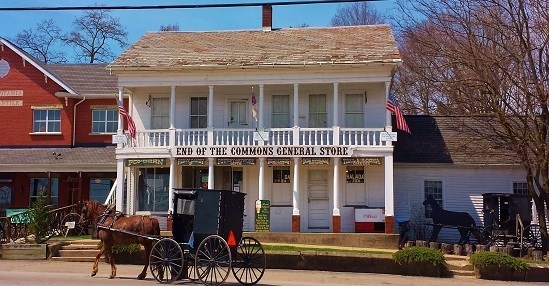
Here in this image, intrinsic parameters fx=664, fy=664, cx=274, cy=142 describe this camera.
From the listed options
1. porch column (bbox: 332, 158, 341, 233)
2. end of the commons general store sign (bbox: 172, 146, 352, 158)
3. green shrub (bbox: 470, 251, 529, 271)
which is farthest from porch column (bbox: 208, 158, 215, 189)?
green shrub (bbox: 470, 251, 529, 271)

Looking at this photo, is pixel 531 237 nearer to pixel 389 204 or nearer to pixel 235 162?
pixel 389 204

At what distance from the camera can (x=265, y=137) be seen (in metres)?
26.0

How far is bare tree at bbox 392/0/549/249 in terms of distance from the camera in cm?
2216

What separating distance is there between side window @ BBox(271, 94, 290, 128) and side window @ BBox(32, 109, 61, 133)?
1132 centimetres

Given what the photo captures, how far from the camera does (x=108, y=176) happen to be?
102ft

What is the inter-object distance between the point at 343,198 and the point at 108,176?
37.7ft

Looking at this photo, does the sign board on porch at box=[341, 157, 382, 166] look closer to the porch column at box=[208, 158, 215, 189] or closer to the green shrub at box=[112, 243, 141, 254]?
the porch column at box=[208, 158, 215, 189]

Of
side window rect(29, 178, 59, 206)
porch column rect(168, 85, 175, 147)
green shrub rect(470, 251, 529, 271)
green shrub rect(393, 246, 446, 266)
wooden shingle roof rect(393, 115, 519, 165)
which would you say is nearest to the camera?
green shrub rect(470, 251, 529, 271)

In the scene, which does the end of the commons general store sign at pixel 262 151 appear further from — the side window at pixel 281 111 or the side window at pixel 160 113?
the side window at pixel 160 113

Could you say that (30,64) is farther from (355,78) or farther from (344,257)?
(344,257)

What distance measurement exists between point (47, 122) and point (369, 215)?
54.5ft

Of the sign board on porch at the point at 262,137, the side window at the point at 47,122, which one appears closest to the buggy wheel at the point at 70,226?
the side window at the point at 47,122

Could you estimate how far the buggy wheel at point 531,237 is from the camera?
75.7 ft

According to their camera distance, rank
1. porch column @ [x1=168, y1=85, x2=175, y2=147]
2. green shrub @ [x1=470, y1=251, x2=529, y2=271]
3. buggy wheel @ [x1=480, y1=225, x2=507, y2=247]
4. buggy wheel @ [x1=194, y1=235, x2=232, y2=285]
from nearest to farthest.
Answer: buggy wheel @ [x1=194, y1=235, x2=232, y2=285]
green shrub @ [x1=470, y1=251, x2=529, y2=271]
buggy wheel @ [x1=480, y1=225, x2=507, y2=247]
porch column @ [x1=168, y1=85, x2=175, y2=147]
